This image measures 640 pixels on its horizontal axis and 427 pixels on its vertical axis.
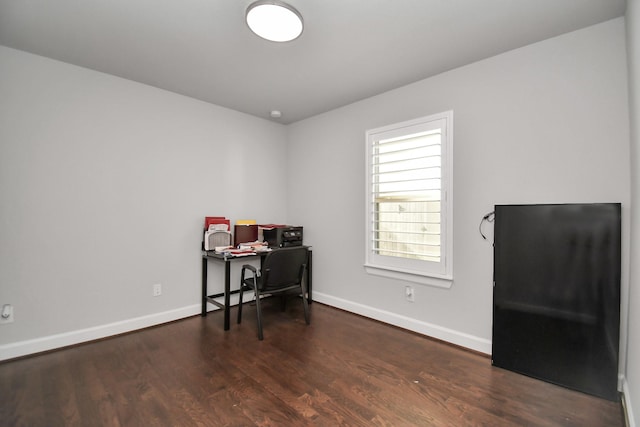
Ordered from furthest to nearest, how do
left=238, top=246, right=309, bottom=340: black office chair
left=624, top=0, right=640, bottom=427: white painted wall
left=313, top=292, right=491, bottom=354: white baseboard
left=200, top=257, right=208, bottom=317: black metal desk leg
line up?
1. left=200, top=257, right=208, bottom=317: black metal desk leg
2. left=238, top=246, right=309, bottom=340: black office chair
3. left=313, top=292, right=491, bottom=354: white baseboard
4. left=624, top=0, right=640, bottom=427: white painted wall

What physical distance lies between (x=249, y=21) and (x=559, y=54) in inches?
88.8

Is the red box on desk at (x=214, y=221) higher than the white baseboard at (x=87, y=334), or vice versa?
the red box on desk at (x=214, y=221)

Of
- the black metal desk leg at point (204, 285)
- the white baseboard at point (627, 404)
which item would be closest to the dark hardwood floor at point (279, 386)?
the white baseboard at point (627, 404)

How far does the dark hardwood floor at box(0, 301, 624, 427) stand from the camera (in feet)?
5.65

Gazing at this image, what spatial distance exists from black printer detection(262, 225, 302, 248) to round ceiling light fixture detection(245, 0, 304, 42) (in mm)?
2217

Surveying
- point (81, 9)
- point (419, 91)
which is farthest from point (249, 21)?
point (419, 91)

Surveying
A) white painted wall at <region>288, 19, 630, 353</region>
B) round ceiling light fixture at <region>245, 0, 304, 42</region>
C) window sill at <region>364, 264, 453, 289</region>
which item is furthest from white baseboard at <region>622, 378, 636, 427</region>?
round ceiling light fixture at <region>245, 0, 304, 42</region>

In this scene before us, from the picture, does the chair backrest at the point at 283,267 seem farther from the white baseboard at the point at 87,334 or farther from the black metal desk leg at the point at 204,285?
the white baseboard at the point at 87,334

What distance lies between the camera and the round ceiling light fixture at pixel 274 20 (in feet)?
5.85

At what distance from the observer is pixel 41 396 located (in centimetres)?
191

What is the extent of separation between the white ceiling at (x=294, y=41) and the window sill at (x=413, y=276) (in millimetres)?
1930

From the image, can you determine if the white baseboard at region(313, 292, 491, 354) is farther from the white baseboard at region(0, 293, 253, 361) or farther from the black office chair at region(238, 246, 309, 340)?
the white baseboard at region(0, 293, 253, 361)

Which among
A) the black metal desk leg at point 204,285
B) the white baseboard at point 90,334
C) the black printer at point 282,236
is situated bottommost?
the white baseboard at point 90,334

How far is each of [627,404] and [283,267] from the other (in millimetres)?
2607
